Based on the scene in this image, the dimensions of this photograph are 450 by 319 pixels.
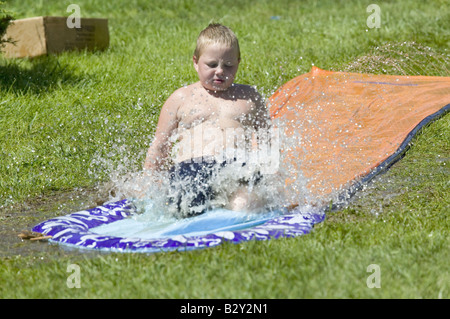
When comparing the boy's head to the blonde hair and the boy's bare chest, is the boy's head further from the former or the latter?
the boy's bare chest

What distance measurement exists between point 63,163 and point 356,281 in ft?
10.4

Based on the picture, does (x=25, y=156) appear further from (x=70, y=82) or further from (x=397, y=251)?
(x=397, y=251)

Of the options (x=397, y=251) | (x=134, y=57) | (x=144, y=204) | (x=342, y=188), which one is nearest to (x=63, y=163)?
(x=144, y=204)

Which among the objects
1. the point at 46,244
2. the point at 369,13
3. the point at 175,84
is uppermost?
the point at 369,13

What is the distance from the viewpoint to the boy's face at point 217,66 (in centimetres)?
466

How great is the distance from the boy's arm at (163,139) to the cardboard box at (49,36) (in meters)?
4.66

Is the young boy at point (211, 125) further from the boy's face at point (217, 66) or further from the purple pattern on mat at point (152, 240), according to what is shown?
the purple pattern on mat at point (152, 240)

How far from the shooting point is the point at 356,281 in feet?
10.3

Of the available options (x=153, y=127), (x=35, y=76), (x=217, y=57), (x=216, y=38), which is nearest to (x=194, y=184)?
(x=217, y=57)

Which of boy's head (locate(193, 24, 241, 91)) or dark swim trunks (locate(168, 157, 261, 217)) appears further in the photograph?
boy's head (locate(193, 24, 241, 91))
